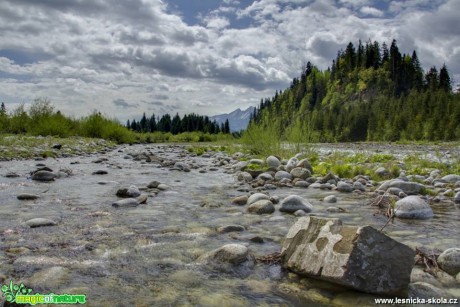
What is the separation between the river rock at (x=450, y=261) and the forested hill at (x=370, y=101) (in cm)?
1116

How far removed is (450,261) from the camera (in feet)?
11.1

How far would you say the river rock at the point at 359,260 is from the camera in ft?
9.44

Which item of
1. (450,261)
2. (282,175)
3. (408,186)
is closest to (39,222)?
(450,261)

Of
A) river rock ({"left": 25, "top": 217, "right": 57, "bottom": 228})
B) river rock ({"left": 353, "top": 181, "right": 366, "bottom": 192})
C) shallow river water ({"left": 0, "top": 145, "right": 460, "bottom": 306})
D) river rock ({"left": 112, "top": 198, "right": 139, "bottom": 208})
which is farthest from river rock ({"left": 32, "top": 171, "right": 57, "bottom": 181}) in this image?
river rock ({"left": 353, "top": 181, "right": 366, "bottom": 192})

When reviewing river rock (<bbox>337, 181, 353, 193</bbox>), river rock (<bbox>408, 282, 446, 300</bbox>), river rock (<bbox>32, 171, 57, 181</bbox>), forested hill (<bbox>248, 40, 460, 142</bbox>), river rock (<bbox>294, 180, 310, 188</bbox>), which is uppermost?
forested hill (<bbox>248, 40, 460, 142</bbox>)

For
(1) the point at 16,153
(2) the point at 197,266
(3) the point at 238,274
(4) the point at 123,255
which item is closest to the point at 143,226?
(4) the point at 123,255

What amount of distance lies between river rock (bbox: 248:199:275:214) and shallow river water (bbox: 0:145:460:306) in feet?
0.77

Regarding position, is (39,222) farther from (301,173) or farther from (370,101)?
(370,101)

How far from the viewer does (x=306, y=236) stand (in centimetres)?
347

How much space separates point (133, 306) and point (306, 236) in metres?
1.70

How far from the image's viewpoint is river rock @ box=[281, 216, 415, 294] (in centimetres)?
288

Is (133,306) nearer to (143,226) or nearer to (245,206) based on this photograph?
(143,226)

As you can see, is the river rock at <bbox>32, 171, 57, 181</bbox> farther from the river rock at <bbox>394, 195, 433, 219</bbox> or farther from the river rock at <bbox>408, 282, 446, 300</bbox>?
the river rock at <bbox>408, 282, 446, 300</bbox>

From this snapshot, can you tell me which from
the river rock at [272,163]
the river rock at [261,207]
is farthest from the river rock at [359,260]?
the river rock at [272,163]
